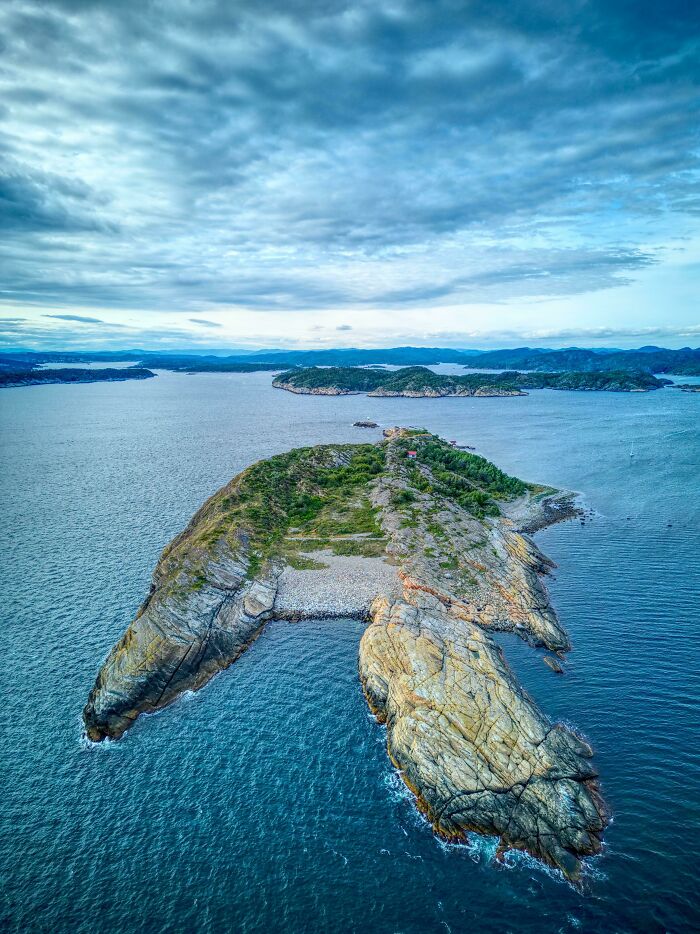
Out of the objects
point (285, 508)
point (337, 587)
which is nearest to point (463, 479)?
point (285, 508)

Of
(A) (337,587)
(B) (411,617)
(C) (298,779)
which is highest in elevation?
(B) (411,617)

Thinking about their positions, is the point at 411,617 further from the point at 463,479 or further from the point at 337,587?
the point at 463,479

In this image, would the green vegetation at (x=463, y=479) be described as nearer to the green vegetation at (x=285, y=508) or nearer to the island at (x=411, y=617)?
the island at (x=411, y=617)

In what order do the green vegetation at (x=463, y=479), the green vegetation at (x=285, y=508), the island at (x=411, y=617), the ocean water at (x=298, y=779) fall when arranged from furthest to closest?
the green vegetation at (x=463, y=479), the green vegetation at (x=285, y=508), the island at (x=411, y=617), the ocean water at (x=298, y=779)

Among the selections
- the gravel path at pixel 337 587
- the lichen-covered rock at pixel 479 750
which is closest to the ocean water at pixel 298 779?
the lichen-covered rock at pixel 479 750

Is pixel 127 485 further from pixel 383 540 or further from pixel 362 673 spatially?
pixel 362 673

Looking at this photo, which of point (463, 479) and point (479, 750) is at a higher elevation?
point (463, 479)

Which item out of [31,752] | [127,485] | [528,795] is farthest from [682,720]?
[127,485]
